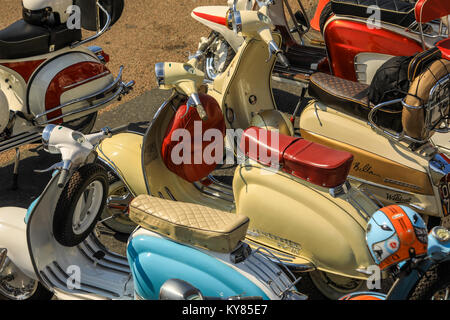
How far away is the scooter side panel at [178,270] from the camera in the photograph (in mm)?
2816

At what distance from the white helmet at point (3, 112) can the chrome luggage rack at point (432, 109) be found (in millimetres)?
2758

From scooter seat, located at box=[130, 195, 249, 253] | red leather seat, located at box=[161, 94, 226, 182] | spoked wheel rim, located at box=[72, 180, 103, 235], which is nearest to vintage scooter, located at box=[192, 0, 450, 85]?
red leather seat, located at box=[161, 94, 226, 182]

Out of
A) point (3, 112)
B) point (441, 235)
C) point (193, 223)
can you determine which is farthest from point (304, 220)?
point (3, 112)

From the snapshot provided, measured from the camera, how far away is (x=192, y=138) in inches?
145

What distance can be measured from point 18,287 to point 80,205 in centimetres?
66

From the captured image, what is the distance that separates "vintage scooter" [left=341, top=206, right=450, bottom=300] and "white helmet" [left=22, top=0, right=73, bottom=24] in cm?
327

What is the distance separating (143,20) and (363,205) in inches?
196

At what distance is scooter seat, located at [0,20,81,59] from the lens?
181 inches

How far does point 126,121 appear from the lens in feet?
18.2

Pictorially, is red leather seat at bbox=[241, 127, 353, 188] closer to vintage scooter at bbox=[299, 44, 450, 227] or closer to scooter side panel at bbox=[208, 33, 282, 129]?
vintage scooter at bbox=[299, 44, 450, 227]

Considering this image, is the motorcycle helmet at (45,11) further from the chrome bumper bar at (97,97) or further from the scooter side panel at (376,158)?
the scooter side panel at (376,158)

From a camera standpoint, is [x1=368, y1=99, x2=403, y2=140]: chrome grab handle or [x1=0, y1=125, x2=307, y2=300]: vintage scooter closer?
[x1=0, y1=125, x2=307, y2=300]: vintage scooter

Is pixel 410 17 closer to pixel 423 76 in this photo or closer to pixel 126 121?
pixel 423 76
